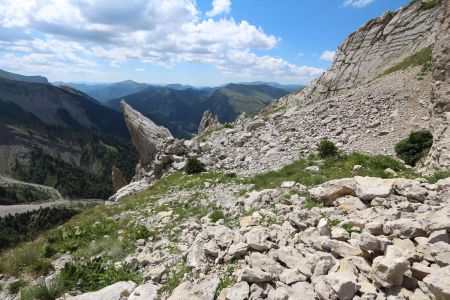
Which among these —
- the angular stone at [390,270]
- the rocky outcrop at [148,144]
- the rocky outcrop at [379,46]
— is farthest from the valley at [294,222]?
the rocky outcrop at [379,46]

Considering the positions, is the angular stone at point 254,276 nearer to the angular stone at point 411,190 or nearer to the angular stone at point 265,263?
the angular stone at point 265,263

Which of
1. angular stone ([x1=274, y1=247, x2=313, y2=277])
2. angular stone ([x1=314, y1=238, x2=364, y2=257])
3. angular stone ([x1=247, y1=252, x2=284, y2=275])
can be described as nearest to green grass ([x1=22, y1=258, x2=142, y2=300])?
angular stone ([x1=247, y1=252, x2=284, y2=275])

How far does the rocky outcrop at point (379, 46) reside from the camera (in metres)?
47.0

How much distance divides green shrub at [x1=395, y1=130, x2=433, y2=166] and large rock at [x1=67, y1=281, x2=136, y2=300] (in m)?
18.8

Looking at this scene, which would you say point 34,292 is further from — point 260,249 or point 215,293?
point 260,249

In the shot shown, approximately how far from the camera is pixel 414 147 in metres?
22.2

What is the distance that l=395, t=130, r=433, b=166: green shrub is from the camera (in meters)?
21.7

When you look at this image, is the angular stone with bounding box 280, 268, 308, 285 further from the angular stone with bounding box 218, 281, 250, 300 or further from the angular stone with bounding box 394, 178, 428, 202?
the angular stone with bounding box 394, 178, 428, 202

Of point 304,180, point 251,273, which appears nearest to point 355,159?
point 304,180

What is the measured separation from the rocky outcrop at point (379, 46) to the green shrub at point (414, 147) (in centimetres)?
2751

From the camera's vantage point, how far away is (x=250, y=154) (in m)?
30.5

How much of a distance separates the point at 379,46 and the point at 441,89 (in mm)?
34645

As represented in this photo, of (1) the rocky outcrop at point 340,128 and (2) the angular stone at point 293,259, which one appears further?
(1) the rocky outcrop at point 340,128

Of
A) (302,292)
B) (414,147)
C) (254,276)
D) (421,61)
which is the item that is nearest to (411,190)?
(302,292)
